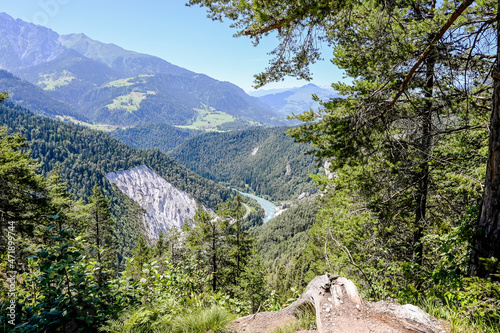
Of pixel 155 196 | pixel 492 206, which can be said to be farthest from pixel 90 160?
pixel 492 206

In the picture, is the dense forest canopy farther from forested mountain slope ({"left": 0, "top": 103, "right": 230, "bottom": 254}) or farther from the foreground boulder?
forested mountain slope ({"left": 0, "top": 103, "right": 230, "bottom": 254})

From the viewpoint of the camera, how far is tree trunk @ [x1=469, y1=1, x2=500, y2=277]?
11.0 ft

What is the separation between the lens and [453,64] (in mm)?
4203

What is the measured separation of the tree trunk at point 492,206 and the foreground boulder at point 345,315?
1.20 metres

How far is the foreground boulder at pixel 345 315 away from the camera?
3.03 metres

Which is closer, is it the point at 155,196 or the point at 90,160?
the point at 155,196

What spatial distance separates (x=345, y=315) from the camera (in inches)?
132

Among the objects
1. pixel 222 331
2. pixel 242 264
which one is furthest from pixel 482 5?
pixel 242 264

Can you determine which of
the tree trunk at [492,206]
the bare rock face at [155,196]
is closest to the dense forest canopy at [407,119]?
the tree trunk at [492,206]

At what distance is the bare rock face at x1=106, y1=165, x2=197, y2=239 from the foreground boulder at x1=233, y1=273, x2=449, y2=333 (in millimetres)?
115959

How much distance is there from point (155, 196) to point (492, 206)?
455 feet

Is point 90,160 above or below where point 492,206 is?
below

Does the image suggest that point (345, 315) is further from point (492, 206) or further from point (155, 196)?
point (155, 196)

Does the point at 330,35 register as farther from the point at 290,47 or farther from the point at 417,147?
the point at 417,147
